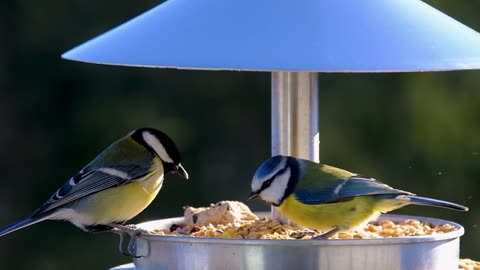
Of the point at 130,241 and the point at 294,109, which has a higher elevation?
the point at 294,109

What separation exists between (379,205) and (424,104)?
17.2 feet

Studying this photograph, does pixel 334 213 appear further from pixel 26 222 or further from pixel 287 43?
pixel 26 222

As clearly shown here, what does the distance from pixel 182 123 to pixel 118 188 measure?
16.8 ft

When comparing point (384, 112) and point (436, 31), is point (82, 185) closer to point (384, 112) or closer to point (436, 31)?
point (436, 31)

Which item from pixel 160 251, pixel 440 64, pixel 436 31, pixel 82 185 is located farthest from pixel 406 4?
pixel 82 185

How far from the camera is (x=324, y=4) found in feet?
12.4

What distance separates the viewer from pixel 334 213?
14.1ft

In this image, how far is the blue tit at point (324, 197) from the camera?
4293 mm

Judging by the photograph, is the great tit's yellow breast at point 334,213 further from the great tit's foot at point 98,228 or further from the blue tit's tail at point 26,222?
the blue tit's tail at point 26,222

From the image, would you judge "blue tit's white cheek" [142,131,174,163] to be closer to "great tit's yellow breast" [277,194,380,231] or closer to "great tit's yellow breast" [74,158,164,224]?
"great tit's yellow breast" [74,158,164,224]

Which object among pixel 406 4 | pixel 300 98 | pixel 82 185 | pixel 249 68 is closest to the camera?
pixel 249 68

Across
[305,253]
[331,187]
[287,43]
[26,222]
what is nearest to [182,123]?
[26,222]

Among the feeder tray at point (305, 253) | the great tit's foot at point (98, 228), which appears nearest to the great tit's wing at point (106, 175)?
the great tit's foot at point (98, 228)

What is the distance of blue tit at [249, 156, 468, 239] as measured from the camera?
4293mm
